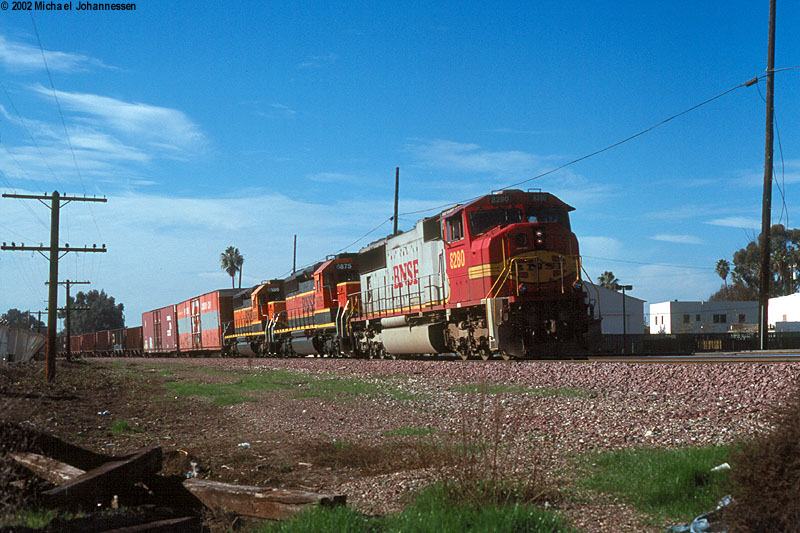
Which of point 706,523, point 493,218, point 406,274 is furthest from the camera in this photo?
point 406,274

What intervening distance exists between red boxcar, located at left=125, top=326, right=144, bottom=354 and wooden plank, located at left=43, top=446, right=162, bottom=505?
66.1m

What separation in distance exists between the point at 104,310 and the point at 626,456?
163m

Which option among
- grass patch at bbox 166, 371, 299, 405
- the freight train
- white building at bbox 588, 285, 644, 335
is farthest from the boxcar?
grass patch at bbox 166, 371, 299, 405

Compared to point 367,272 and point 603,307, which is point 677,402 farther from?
point 603,307

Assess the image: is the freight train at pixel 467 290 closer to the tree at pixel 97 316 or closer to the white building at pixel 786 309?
the white building at pixel 786 309

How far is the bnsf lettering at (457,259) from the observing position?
20328 mm

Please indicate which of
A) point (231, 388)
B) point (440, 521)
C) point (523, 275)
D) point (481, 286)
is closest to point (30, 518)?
point (440, 521)

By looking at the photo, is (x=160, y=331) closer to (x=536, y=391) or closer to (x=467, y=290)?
(x=467, y=290)

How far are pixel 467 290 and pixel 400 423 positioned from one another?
10.1 metres

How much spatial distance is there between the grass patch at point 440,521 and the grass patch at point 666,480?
1.01 meters

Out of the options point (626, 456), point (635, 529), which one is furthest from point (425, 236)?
point (635, 529)

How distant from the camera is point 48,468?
6.10m

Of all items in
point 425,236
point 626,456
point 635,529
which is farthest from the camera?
point 425,236

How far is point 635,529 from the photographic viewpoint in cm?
512
